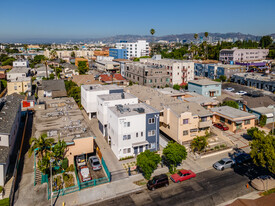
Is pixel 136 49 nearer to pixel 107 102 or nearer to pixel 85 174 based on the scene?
pixel 107 102

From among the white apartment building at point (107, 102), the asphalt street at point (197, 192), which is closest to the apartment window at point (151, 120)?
the white apartment building at point (107, 102)

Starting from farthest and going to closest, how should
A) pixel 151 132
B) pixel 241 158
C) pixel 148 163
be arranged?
pixel 151 132 < pixel 241 158 < pixel 148 163

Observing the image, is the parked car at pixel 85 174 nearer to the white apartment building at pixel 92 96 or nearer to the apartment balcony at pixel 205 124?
the apartment balcony at pixel 205 124

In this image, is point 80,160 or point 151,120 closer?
point 80,160

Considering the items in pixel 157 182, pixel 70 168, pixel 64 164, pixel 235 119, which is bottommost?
pixel 70 168

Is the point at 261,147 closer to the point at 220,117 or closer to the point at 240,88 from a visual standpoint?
the point at 220,117

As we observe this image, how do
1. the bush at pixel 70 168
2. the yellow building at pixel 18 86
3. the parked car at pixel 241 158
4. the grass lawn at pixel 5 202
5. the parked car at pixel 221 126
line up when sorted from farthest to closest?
1. the yellow building at pixel 18 86
2. the parked car at pixel 221 126
3. the parked car at pixel 241 158
4. the bush at pixel 70 168
5. the grass lawn at pixel 5 202

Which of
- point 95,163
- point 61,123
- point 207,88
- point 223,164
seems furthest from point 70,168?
point 207,88
